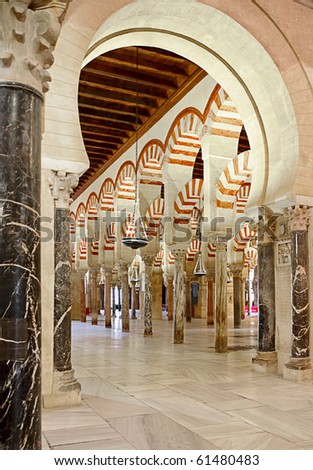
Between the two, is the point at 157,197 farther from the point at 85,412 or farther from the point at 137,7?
the point at 85,412

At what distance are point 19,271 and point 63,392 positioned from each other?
2.13 m

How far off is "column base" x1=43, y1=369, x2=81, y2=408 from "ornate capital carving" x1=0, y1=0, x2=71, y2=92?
237 centimetres

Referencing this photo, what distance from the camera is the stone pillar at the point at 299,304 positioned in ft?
14.8

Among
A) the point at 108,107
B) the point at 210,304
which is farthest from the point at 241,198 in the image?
the point at 210,304

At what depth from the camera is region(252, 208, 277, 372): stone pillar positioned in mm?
4941

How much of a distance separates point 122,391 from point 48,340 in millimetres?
910

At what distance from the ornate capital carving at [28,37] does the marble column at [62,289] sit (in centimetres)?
180

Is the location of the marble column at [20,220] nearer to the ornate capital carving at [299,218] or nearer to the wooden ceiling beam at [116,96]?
the ornate capital carving at [299,218]

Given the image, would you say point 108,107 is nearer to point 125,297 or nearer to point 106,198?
point 106,198

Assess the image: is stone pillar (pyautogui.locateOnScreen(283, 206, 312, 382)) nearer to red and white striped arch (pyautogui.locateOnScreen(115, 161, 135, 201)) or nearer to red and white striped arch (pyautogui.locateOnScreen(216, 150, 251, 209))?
red and white striped arch (pyautogui.locateOnScreen(216, 150, 251, 209))

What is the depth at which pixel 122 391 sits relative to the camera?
13.7 ft

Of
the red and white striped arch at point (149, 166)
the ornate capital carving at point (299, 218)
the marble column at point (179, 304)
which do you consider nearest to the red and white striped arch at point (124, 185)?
the red and white striped arch at point (149, 166)

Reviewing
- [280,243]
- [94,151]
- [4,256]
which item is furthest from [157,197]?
[4,256]

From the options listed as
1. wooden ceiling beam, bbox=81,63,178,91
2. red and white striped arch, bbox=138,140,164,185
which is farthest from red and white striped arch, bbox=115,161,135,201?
wooden ceiling beam, bbox=81,63,178,91
